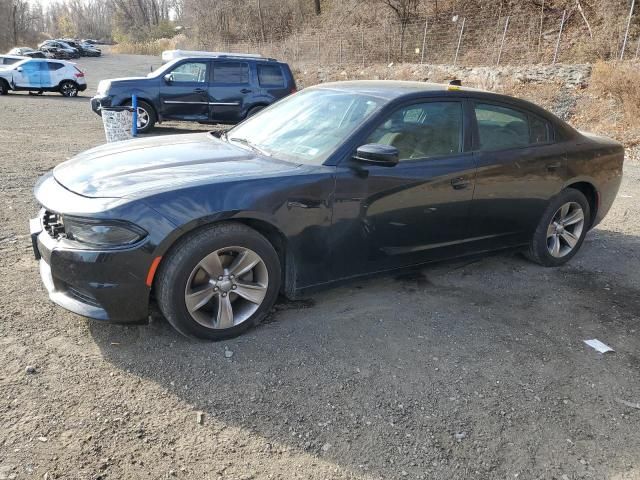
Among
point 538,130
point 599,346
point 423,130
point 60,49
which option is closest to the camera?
point 599,346

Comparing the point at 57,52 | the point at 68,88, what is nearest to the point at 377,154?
the point at 68,88

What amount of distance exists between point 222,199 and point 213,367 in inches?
38.8

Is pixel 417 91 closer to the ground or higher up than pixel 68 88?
higher up

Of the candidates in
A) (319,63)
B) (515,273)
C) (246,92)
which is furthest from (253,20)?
(515,273)

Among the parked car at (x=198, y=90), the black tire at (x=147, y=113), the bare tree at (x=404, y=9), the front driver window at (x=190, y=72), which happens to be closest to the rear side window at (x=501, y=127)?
the parked car at (x=198, y=90)

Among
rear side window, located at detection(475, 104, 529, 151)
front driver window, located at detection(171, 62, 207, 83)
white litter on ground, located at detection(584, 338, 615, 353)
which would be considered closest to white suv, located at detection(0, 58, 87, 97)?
front driver window, located at detection(171, 62, 207, 83)

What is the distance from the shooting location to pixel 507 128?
436 cm

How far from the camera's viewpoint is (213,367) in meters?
3.01

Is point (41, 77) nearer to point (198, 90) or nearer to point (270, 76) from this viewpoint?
point (198, 90)

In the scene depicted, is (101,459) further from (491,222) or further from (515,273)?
(515,273)

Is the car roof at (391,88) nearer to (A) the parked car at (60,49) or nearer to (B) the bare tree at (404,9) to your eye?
(B) the bare tree at (404,9)

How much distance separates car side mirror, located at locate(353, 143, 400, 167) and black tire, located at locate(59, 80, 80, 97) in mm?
20813

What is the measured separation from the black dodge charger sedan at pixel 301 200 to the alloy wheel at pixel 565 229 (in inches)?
1.2

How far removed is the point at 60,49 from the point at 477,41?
141ft
